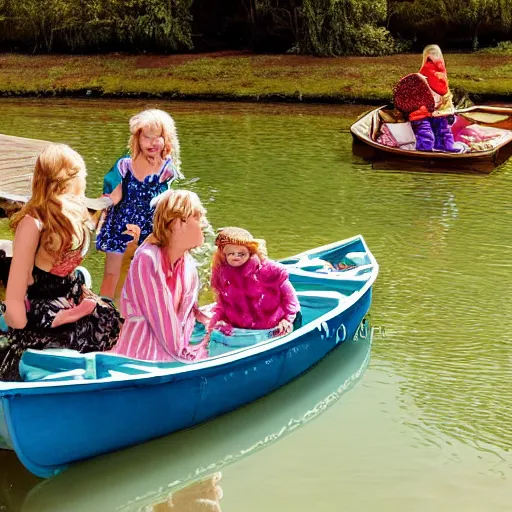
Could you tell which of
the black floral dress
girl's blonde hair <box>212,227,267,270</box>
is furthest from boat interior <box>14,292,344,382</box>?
girl's blonde hair <box>212,227,267,270</box>

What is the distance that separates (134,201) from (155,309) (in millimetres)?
1960

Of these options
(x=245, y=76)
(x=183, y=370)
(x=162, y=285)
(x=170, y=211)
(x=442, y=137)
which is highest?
(x=170, y=211)

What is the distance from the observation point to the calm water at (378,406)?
17.9 ft

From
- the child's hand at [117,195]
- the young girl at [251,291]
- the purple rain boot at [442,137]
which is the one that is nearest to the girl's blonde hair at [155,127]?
the child's hand at [117,195]

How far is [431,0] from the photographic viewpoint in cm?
2684

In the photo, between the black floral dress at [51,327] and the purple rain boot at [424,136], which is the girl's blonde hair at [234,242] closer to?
the black floral dress at [51,327]

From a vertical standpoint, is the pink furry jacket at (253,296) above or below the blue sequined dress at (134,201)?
below

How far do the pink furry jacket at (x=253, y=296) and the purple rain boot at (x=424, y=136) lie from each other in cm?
870

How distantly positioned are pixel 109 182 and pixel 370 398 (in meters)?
2.31

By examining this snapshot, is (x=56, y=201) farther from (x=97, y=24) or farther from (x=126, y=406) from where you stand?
(x=97, y=24)

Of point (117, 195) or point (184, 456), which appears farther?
point (117, 195)

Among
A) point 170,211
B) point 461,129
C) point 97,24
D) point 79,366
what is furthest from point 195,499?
point 97,24

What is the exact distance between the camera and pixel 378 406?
21.4ft

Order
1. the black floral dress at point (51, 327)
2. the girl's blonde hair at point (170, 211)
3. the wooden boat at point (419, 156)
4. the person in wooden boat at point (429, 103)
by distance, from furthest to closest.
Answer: the person in wooden boat at point (429, 103) → the wooden boat at point (419, 156) → the girl's blonde hair at point (170, 211) → the black floral dress at point (51, 327)
